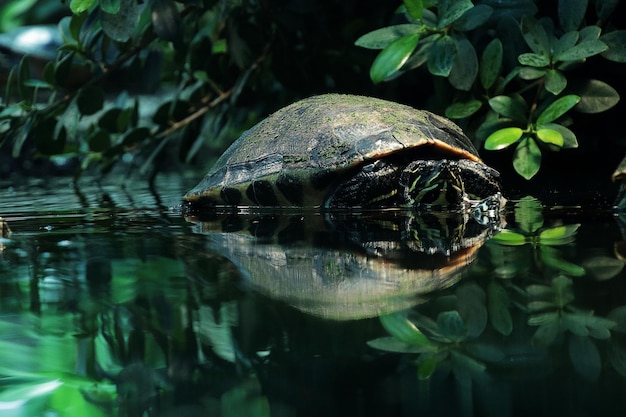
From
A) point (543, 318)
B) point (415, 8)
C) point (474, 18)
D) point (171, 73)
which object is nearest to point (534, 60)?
point (474, 18)

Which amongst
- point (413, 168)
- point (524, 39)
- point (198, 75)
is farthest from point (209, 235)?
point (198, 75)

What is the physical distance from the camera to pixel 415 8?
307 centimetres

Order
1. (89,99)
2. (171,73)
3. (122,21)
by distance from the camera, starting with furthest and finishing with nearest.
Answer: (171,73) → (89,99) → (122,21)

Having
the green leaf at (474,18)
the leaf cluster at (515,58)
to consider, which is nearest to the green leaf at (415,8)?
the leaf cluster at (515,58)

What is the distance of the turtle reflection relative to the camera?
4.45ft

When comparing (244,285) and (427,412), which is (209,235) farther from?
(427,412)

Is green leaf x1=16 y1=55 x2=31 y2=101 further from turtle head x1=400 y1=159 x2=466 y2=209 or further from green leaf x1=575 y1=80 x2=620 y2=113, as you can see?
green leaf x1=575 y1=80 x2=620 y2=113

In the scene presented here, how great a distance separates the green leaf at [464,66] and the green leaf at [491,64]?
0.19ft

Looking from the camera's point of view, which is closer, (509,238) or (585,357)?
(585,357)

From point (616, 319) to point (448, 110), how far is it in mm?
2380

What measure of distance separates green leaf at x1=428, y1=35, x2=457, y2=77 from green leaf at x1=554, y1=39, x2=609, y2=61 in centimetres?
44

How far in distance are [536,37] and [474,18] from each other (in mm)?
275

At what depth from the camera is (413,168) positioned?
2.91 metres

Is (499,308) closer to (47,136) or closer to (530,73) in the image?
(530,73)
